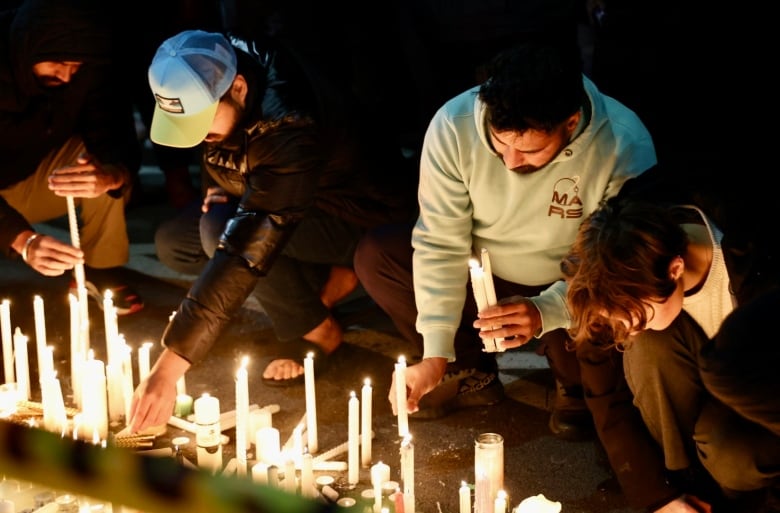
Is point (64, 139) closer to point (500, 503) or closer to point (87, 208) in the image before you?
point (87, 208)

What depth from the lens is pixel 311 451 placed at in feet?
11.8

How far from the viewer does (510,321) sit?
3096 millimetres

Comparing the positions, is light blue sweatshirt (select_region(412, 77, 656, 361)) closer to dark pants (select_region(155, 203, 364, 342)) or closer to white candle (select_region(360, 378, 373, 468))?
white candle (select_region(360, 378, 373, 468))

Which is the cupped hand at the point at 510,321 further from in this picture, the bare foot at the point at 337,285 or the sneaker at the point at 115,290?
the sneaker at the point at 115,290

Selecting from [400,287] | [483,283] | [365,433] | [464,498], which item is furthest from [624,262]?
[400,287]

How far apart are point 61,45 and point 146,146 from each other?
261 cm

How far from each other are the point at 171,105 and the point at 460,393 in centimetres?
147

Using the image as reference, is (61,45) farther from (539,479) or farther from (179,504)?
(179,504)

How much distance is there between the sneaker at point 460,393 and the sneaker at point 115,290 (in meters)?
1.69

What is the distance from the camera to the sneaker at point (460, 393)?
3.84 metres

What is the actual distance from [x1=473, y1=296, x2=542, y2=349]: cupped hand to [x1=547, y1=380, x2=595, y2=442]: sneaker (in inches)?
23.3

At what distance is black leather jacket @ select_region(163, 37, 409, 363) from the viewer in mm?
3555

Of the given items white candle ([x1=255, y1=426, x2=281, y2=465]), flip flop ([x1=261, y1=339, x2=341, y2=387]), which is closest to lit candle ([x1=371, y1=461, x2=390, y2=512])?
white candle ([x1=255, y1=426, x2=281, y2=465])

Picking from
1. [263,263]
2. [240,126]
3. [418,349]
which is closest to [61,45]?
[240,126]
